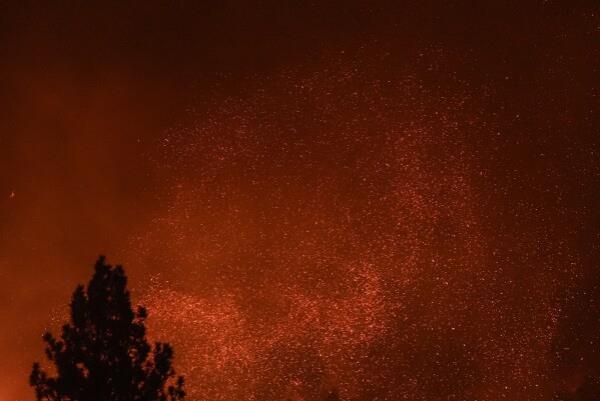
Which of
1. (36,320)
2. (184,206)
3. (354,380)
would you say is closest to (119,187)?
(184,206)

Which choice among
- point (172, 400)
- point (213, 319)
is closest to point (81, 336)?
point (172, 400)

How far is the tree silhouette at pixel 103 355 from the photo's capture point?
18.1 feet

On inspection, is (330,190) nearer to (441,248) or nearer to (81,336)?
(441,248)

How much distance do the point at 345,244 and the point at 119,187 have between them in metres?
3.80

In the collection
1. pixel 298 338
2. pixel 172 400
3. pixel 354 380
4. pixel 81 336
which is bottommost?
pixel 172 400

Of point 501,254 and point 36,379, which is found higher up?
point 501,254

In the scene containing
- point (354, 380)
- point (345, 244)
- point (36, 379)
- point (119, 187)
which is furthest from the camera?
point (119, 187)

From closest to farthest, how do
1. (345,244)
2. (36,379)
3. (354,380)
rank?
(36,379) → (354,380) → (345,244)

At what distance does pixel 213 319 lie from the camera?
1102cm

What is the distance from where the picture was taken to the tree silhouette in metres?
5.51

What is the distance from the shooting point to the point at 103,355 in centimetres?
560

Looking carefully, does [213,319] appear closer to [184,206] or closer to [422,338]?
[184,206]

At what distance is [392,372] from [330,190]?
9.64 feet

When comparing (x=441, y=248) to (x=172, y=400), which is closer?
Result: (x=172, y=400)
